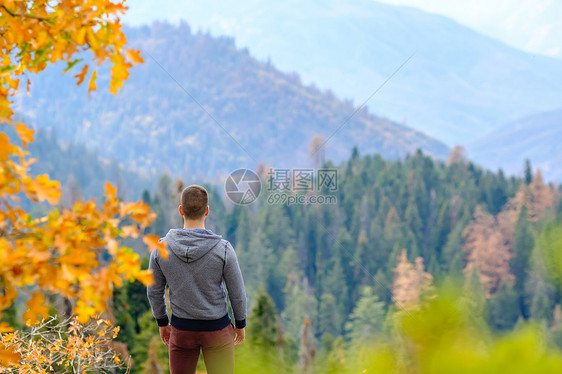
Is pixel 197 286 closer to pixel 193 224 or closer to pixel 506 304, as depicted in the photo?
pixel 193 224

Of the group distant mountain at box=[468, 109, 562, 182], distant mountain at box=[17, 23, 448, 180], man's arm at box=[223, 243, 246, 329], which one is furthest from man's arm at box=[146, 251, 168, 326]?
distant mountain at box=[468, 109, 562, 182]

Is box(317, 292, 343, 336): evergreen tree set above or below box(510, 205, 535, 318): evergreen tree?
below

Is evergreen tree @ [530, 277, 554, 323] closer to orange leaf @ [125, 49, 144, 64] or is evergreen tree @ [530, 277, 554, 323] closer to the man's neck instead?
the man's neck

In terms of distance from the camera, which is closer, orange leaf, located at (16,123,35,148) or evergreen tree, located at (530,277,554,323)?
orange leaf, located at (16,123,35,148)

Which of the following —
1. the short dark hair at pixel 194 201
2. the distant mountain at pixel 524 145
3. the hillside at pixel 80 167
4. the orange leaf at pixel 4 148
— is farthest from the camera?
the distant mountain at pixel 524 145

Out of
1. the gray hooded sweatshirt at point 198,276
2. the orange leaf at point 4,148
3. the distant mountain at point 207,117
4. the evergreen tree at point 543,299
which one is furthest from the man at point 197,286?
the distant mountain at point 207,117

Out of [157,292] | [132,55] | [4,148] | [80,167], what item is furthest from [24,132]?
[80,167]

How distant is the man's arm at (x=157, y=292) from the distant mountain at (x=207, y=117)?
124 metres

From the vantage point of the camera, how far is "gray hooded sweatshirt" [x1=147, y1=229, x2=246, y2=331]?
2.66 metres

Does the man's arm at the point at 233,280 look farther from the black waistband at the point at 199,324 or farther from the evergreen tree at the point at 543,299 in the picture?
the evergreen tree at the point at 543,299

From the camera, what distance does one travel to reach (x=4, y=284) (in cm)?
152

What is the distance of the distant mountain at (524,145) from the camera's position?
14475 centimetres

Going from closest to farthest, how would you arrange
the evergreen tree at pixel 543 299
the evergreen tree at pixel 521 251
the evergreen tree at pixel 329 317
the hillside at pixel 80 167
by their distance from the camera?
the evergreen tree at pixel 543 299 < the evergreen tree at pixel 329 317 < the evergreen tree at pixel 521 251 < the hillside at pixel 80 167

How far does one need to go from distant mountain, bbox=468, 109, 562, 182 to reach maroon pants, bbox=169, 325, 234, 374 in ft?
478
